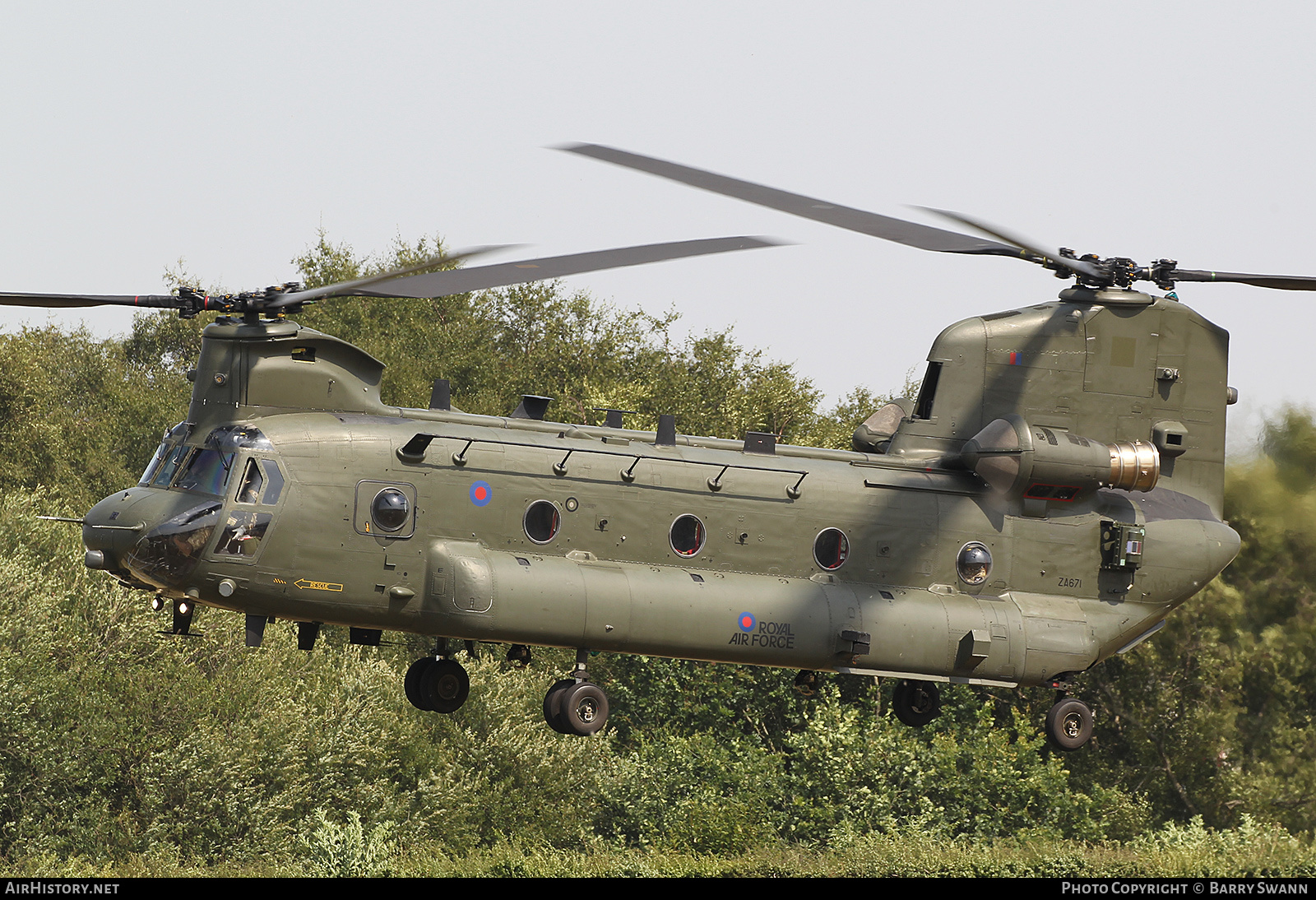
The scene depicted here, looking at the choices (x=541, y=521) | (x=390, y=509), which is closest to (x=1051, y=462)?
(x=541, y=521)

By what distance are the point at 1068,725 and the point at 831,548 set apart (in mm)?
4582

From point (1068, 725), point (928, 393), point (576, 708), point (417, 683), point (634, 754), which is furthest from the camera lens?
point (634, 754)

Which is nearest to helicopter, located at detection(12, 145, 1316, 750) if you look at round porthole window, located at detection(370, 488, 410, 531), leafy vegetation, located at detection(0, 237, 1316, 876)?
round porthole window, located at detection(370, 488, 410, 531)

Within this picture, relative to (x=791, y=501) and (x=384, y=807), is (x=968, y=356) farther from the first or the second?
(x=384, y=807)

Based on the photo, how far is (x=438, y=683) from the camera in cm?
2062

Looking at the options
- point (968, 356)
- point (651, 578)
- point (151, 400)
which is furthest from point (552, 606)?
point (151, 400)

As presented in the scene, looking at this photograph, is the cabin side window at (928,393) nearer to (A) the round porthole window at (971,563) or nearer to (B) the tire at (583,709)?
(A) the round porthole window at (971,563)

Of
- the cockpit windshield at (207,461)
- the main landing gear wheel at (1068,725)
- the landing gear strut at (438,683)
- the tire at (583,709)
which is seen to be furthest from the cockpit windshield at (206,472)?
the main landing gear wheel at (1068,725)

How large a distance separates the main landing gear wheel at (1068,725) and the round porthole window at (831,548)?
4019 millimetres

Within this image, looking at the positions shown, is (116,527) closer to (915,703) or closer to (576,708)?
(576,708)

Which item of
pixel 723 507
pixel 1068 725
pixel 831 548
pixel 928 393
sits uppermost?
pixel 928 393

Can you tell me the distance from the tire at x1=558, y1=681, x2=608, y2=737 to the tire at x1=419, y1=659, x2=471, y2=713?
193cm
